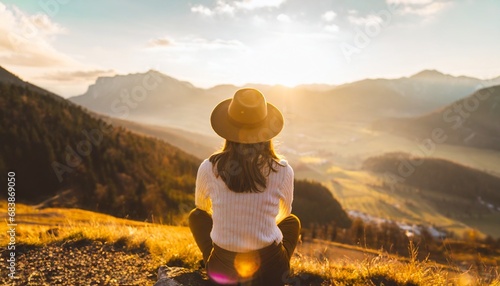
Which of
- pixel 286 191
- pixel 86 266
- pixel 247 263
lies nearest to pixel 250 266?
pixel 247 263

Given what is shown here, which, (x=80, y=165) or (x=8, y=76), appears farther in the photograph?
(x=8, y=76)

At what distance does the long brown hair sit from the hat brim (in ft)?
0.28

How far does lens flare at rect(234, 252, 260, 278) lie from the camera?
331cm

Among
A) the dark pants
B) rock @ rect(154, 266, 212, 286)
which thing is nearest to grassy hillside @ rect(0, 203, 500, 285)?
rock @ rect(154, 266, 212, 286)

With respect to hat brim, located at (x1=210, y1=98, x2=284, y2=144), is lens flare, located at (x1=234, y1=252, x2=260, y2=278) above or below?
below

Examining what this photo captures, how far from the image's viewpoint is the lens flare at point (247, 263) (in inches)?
130

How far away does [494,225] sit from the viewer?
167250 millimetres

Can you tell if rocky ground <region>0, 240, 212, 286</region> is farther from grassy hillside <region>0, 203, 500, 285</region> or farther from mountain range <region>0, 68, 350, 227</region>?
mountain range <region>0, 68, 350, 227</region>

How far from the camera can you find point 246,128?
132 inches

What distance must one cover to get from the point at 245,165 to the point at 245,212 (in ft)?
1.61

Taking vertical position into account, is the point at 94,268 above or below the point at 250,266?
below

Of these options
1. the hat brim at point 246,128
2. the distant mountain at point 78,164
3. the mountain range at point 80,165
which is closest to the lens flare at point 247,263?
the hat brim at point 246,128

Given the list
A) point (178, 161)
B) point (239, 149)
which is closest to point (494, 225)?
point (178, 161)

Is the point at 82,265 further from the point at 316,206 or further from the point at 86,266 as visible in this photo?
the point at 316,206
